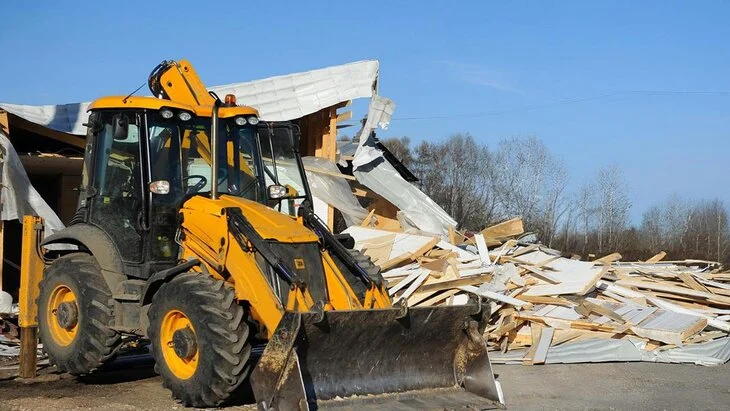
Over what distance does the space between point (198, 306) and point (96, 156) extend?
251cm

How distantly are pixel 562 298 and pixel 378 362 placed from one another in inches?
237

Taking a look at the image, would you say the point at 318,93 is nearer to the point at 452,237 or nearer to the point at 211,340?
the point at 452,237

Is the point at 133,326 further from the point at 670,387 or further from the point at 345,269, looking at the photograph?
the point at 670,387

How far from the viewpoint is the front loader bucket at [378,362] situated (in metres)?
6.88

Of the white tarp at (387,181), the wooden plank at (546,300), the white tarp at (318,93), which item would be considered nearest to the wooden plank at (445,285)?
the wooden plank at (546,300)

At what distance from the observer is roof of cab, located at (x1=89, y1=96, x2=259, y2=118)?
8617 mm

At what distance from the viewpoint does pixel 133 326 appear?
27.8 ft

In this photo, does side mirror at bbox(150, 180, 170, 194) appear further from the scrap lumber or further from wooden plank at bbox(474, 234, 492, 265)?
the scrap lumber

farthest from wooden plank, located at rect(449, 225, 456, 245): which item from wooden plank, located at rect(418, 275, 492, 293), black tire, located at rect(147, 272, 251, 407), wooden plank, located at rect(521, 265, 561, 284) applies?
black tire, located at rect(147, 272, 251, 407)

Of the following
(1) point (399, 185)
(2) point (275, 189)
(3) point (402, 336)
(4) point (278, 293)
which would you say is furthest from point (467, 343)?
(1) point (399, 185)

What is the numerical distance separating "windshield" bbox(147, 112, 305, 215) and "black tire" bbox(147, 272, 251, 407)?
52.6 inches

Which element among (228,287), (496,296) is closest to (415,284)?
(496,296)

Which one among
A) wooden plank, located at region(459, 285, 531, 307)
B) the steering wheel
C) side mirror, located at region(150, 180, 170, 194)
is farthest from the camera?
wooden plank, located at region(459, 285, 531, 307)

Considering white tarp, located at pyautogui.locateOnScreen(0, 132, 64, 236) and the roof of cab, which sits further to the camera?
white tarp, located at pyautogui.locateOnScreen(0, 132, 64, 236)
